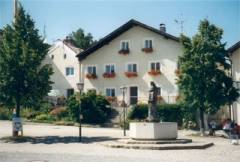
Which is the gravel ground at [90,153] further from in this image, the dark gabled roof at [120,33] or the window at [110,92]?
the dark gabled roof at [120,33]

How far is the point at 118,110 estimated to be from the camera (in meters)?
38.0

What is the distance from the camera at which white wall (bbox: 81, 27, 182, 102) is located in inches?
1548

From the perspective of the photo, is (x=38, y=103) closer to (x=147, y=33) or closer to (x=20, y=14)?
(x=20, y=14)

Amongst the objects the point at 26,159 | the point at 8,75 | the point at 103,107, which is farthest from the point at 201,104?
the point at 26,159

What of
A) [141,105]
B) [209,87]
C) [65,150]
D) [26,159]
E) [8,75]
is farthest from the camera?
[141,105]

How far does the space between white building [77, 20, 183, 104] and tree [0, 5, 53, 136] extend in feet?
53.7

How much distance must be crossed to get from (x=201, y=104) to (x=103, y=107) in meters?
11.1

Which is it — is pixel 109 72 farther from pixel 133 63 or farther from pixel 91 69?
pixel 133 63

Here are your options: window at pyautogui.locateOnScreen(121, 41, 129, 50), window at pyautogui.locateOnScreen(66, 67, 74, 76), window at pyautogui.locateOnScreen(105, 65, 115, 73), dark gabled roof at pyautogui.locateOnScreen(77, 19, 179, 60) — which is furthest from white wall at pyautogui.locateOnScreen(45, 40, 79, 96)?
window at pyautogui.locateOnScreen(121, 41, 129, 50)

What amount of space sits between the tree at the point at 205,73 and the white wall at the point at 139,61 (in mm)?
A: 9444

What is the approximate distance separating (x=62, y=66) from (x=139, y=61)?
11.7 meters

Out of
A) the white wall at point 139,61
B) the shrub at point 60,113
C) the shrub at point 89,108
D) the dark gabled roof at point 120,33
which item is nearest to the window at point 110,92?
the white wall at point 139,61

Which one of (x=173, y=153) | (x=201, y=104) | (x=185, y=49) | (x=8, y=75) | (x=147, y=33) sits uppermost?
(x=147, y=33)

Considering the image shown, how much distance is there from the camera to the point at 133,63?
41.1 metres
